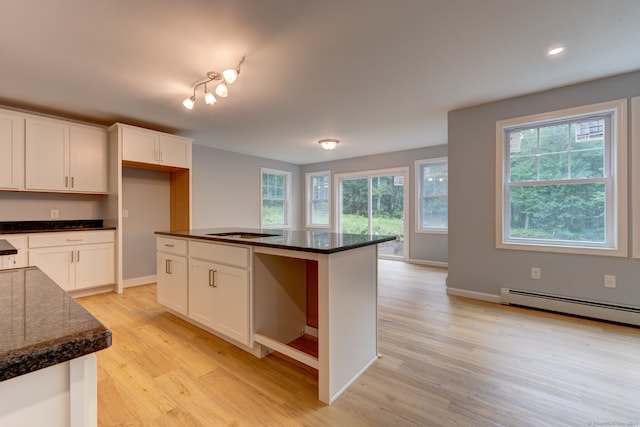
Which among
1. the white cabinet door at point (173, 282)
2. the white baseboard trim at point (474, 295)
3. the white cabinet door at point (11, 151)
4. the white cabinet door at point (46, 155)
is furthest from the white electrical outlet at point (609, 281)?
the white cabinet door at point (11, 151)

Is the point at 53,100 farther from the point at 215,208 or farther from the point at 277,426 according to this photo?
the point at 277,426

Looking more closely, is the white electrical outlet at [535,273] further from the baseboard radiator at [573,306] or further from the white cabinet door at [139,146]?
the white cabinet door at [139,146]

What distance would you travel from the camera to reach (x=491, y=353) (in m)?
2.18

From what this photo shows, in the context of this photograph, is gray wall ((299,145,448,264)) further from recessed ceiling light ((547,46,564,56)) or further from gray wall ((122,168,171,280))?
gray wall ((122,168,171,280))

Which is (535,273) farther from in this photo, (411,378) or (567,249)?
(411,378)

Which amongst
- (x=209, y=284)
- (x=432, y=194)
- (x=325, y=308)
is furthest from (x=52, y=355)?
(x=432, y=194)

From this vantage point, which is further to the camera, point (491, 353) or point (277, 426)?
point (491, 353)

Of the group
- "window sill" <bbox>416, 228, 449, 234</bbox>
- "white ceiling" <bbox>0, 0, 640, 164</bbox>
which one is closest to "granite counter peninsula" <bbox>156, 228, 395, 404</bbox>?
"white ceiling" <bbox>0, 0, 640, 164</bbox>

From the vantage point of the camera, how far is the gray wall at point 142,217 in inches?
165

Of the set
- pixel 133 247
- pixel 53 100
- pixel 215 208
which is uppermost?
pixel 53 100

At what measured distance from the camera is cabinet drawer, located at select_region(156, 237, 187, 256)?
2.68 m

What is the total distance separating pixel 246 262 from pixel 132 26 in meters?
1.85

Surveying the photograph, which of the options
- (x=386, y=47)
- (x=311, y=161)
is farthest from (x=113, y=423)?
(x=311, y=161)

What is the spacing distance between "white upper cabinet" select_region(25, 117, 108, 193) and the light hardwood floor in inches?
77.5
